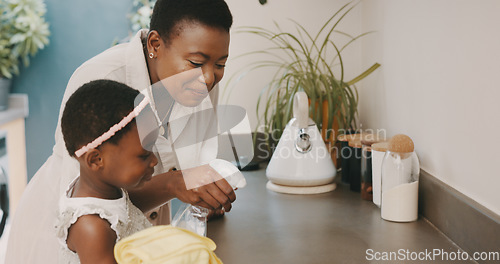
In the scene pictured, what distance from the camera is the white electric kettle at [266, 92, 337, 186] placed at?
1.43m

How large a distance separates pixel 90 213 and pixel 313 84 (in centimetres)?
105

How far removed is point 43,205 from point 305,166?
27.8 inches

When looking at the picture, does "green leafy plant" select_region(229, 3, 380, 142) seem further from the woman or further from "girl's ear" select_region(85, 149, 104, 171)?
"girl's ear" select_region(85, 149, 104, 171)

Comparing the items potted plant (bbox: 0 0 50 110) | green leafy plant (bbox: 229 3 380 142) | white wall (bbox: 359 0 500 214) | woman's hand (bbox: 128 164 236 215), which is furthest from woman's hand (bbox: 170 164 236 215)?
potted plant (bbox: 0 0 50 110)

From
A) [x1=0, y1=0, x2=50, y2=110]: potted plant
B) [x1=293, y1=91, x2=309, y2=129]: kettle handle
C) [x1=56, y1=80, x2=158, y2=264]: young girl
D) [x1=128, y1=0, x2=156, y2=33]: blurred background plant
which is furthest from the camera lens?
[x1=0, y1=0, x2=50, y2=110]: potted plant

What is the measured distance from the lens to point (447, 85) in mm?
1101

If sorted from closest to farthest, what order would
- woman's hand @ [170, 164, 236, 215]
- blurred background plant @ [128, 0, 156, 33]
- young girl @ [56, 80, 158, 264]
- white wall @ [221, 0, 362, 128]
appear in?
young girl @ [56, 80, 158, 264] → woman's hand @ [170, 164, 236, 215] → white wall @ [221, 0, 362, 128] → blurred background plant @ [128, 0, 156, 33]

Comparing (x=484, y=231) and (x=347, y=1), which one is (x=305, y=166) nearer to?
(x=484, y=231)

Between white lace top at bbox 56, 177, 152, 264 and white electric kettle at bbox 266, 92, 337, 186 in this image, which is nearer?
white lace top at bbox 56, 177, 152, 264

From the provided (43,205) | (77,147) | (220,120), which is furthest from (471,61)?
(43,205)

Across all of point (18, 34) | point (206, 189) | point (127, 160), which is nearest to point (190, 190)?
point (206, 189)

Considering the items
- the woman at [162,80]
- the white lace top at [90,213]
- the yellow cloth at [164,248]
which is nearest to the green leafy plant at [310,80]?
the woman at [162,80]

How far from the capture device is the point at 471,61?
975 mm

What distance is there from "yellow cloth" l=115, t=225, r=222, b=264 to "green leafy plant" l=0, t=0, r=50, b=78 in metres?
2.77
